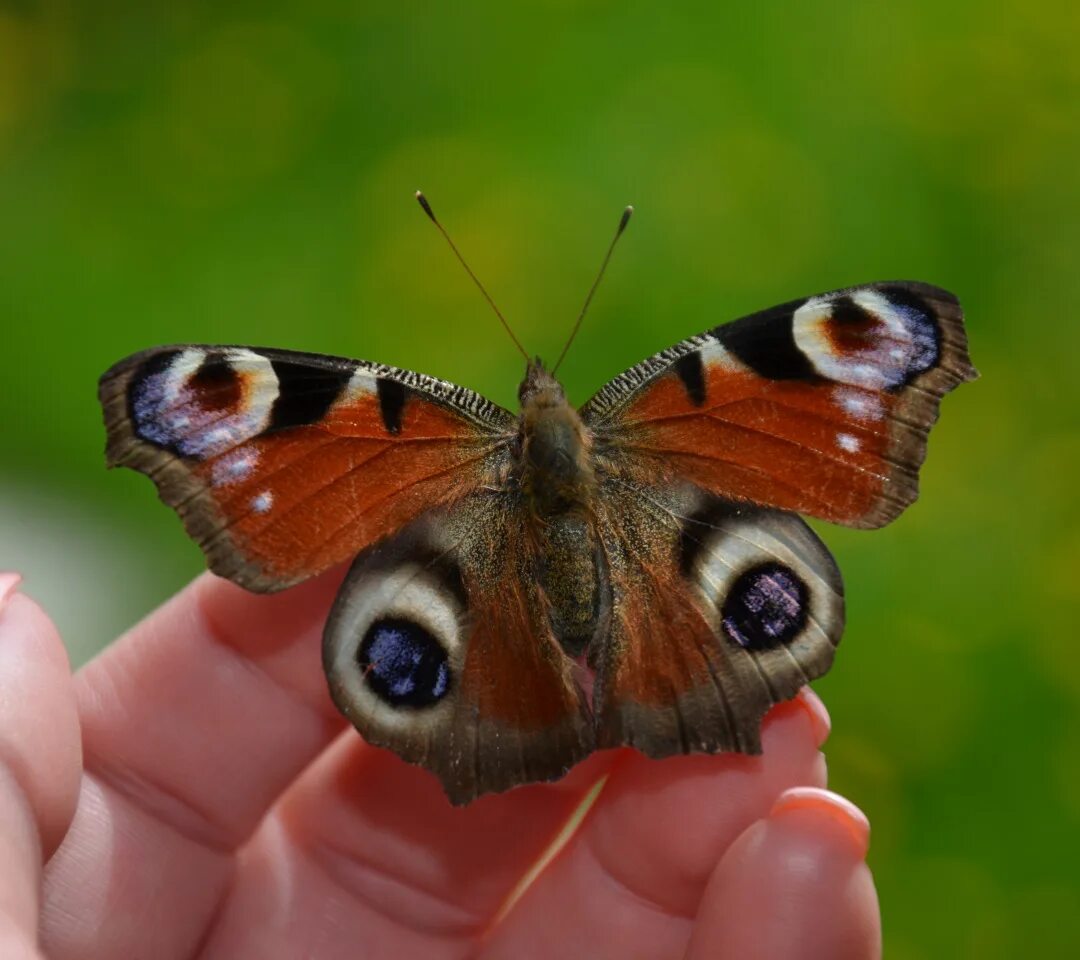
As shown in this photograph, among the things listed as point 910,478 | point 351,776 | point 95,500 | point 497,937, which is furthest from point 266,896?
point 95,500

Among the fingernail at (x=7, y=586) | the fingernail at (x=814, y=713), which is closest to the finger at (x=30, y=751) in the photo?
the fingernail at (x=7, y=586)

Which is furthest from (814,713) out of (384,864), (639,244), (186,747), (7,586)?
(639,244)

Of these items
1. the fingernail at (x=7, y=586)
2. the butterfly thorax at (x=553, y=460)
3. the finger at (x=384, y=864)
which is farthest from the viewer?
the finger at (x=384, y=864)

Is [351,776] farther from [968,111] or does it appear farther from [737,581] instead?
[968,111]

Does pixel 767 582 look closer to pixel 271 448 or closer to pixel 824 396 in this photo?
pixel 824 396

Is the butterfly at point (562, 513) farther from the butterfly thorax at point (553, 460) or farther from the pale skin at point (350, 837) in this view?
the pale skin at point (350, 837)

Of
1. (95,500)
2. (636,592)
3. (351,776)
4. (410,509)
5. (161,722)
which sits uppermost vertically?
(410,509)

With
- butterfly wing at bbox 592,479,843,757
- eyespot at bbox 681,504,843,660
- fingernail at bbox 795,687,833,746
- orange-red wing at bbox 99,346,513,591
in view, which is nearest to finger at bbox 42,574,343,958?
orange-red wing at bbox 99,346,513,591

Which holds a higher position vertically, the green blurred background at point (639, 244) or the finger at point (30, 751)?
the finger at point (30, 751)

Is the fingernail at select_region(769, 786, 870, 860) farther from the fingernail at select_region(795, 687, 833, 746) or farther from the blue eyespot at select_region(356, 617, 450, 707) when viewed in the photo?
the blue eyespot at select_region(356, 617, 450, 707)
